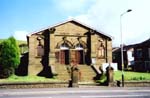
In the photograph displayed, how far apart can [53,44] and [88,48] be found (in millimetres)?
5267

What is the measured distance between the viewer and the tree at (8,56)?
39562mm

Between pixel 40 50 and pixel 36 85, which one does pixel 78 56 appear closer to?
pixel 40 50

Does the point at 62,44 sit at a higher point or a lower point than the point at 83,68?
higher

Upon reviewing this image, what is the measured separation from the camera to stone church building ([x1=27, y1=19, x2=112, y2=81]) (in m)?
44.3

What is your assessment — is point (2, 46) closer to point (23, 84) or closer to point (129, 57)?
point (23, 84)

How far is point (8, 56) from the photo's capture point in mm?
40031

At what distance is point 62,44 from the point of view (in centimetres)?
4597

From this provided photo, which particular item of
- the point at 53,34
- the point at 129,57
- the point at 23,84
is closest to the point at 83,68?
the point at 53,34

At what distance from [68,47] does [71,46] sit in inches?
17.5

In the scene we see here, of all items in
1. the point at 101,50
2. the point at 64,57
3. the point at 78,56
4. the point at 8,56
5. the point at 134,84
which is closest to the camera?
the point at 134,84

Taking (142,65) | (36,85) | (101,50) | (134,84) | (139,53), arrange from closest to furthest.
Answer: (36,85) → (134,84) → (101,50) → (142,65) → (139,53)

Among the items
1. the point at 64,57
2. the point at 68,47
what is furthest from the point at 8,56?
the point at 68,47

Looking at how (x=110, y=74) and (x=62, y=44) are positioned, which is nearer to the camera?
(x=110, y=74)

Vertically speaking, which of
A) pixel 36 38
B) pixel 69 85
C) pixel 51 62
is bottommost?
pixel 69 85
